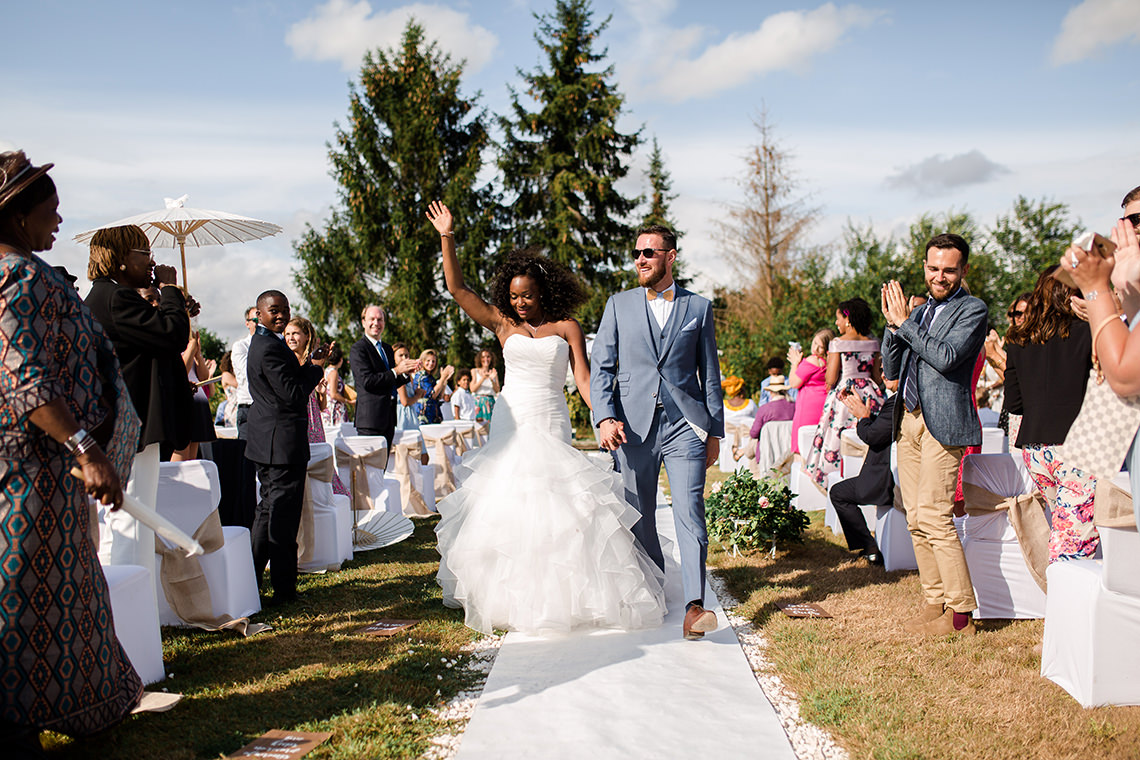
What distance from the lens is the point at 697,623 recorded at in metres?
4.62

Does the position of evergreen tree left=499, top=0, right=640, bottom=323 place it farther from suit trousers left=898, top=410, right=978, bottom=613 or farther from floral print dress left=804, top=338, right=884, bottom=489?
suit trousers left=898, top=410, right=978, bottom=613

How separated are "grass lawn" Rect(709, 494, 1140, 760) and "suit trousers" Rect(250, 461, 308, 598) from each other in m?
3.13

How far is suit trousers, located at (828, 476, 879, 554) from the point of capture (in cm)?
655

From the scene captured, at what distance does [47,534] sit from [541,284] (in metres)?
3.40

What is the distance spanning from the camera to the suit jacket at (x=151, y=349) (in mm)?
4246

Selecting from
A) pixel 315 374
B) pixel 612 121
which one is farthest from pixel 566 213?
pixel 315 374

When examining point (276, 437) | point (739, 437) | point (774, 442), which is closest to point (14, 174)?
point (276, 437)

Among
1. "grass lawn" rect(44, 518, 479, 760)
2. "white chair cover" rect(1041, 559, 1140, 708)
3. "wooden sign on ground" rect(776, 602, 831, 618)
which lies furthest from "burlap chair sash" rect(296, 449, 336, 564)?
"white chair cover" rect(1041, 559, 1140, 708)

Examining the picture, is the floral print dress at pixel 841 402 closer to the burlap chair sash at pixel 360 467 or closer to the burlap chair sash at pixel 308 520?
the burlap chair sash at pixel 360 467

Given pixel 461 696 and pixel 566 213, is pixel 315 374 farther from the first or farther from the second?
pixel 566 213

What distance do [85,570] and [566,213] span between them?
1032 inches

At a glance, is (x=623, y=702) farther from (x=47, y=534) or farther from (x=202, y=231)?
(x=202, y=231)

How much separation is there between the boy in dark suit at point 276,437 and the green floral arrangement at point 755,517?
11.7ft

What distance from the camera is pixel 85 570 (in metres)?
2.99
